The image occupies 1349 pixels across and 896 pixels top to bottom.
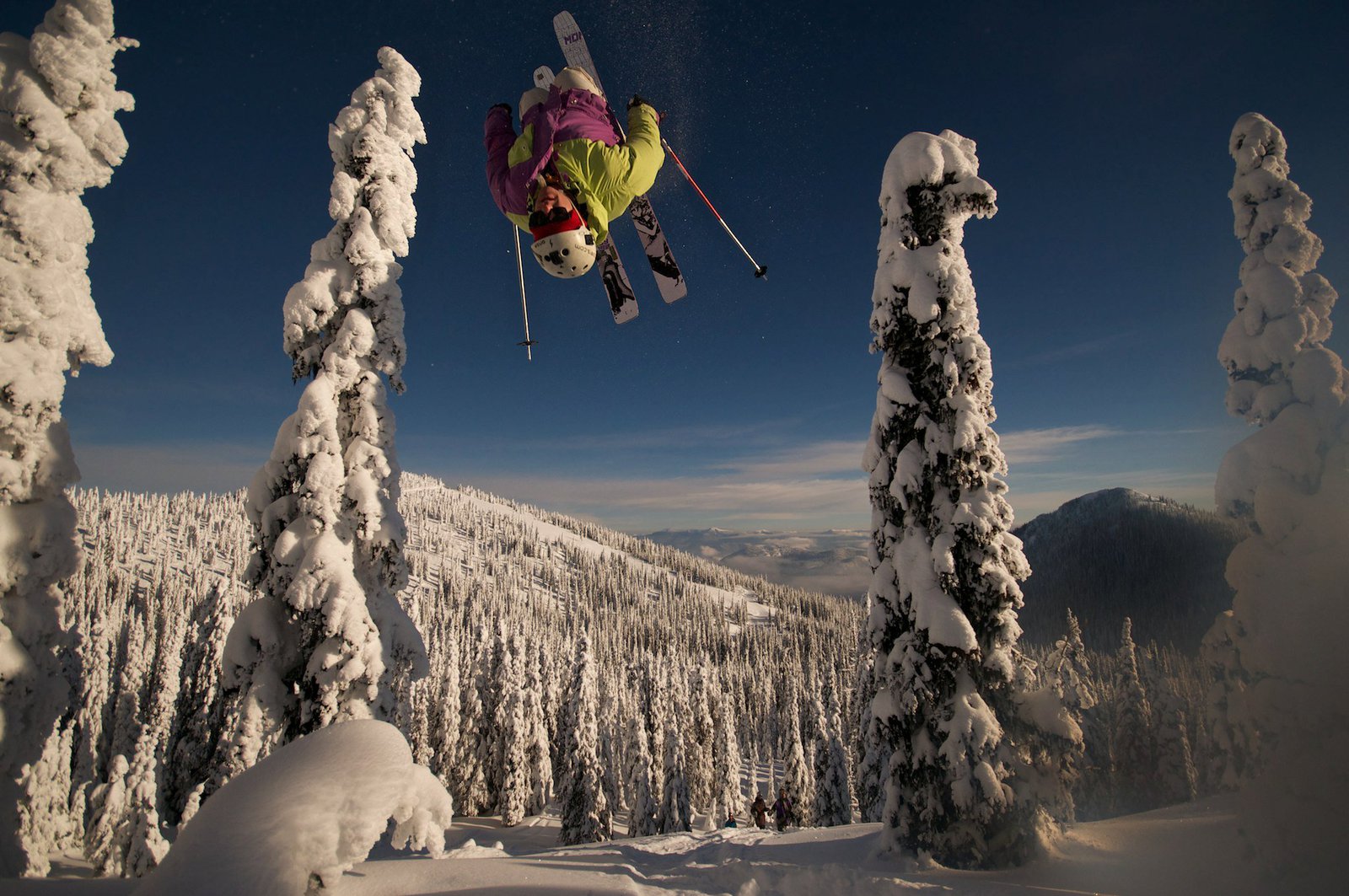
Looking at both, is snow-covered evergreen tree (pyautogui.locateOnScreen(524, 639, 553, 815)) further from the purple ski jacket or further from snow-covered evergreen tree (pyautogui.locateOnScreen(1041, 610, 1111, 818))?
the purple ski jacket

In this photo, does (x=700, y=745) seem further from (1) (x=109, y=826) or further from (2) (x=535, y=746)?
(1) (x=109, y=826)

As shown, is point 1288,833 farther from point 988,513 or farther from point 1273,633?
point 988,513

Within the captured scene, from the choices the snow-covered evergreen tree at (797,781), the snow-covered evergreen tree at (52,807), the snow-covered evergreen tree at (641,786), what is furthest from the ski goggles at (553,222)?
the snow-covered evergreen tree at (797,781)

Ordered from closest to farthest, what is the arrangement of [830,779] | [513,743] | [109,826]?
[109,826] < [830,779] < [513,743]

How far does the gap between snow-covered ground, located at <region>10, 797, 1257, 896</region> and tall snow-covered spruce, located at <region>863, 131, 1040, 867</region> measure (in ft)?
2.06

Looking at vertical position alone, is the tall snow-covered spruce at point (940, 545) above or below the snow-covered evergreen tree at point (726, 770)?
above

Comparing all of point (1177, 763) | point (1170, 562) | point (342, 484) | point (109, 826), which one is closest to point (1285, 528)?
point (1170, 562)

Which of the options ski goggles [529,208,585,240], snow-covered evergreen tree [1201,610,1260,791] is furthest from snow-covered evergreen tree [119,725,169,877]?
snow-covered evergreen tree [1201,610,1260,791]

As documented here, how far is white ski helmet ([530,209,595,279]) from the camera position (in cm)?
662

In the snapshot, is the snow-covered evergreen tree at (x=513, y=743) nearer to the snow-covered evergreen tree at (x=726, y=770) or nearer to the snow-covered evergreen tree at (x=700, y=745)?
the snow-covered evergreen tree at (x=700, y=745)

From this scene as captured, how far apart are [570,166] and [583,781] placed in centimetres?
2958

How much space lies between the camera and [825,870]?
17.3 feet

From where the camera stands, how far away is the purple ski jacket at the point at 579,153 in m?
6.96

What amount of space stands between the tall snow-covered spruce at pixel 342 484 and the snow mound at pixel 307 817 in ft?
18.0
